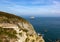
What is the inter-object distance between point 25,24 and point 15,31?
5.03 meters

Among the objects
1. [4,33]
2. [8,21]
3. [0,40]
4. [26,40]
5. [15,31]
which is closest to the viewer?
[0,40]

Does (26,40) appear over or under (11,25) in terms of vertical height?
under

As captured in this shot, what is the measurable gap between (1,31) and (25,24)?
6.34 m

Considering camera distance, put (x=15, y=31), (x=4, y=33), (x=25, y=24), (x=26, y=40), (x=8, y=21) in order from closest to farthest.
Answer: (x=4, y=33)
(x=15, y=31)
(x=26, y=40)
(x=8, y=21)
(x=25, y=24)

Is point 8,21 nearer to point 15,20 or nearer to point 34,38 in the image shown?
point 15,20

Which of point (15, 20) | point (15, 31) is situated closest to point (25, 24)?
point (15, 20)

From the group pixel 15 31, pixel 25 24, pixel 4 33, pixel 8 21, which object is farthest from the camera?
pixel 25 24

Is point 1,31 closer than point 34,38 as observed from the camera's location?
Yes

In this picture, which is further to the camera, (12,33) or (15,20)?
(15,20)

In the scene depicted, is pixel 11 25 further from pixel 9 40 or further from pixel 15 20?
pixel 9 40

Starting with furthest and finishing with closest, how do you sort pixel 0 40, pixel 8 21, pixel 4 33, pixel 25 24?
pixel 25 24 → pixel 8 21 → pixel 4 33 → pixel 0 40

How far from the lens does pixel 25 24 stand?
24.7 metres

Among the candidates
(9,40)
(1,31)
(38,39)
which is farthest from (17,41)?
(38,39)

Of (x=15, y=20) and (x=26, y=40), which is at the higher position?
(x=15, y=20)
